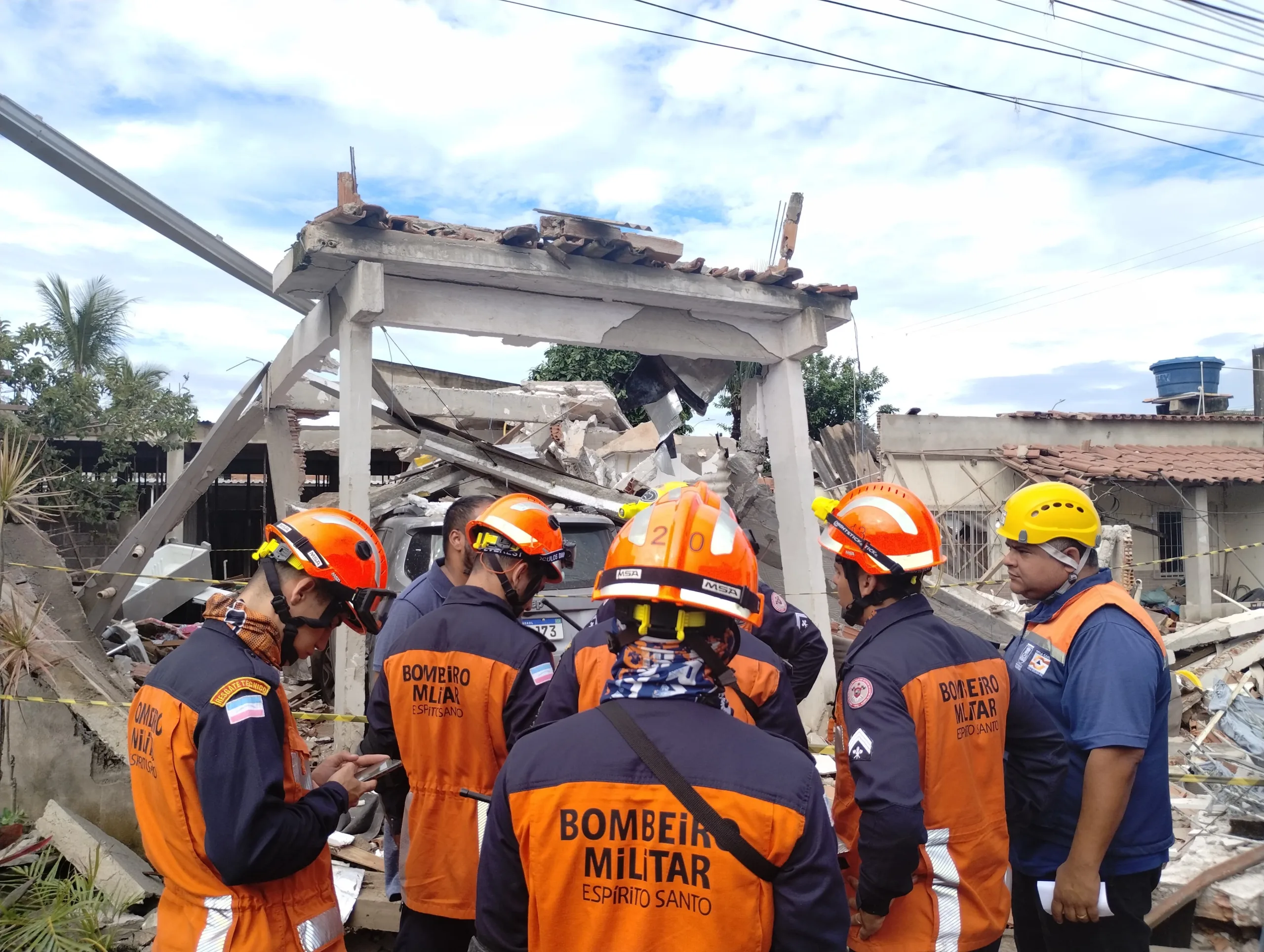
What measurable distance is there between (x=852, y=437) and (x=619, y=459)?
599cm

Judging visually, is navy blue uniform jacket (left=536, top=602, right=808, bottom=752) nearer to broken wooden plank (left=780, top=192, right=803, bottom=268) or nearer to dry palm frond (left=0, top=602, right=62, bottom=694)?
dry palm frond (left=0, top=602, right=62, bottom=694)

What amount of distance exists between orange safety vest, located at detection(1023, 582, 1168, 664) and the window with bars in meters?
15.3

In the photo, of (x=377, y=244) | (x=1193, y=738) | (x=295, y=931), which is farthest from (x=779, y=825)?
(x=1193, y=738)

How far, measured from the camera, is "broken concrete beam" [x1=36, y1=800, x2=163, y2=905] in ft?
12.9

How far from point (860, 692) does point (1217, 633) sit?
30.9ft

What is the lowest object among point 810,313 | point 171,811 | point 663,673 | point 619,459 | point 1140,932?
point 1140,932

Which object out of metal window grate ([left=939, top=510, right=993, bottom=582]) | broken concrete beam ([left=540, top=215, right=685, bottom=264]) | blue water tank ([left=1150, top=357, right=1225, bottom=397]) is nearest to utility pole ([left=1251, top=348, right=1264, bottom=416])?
blue water tank ([left=1150, top=357, right=1225, bottom=397])

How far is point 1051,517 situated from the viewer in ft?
9.69

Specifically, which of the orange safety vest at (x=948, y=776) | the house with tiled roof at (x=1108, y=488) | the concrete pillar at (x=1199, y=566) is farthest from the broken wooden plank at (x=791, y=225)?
the concrete pillar at (x=1199, y=566)

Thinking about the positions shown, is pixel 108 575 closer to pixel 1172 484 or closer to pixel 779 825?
pixel 779 825

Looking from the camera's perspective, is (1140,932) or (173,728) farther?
(1140,932)

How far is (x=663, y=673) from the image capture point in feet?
5.30

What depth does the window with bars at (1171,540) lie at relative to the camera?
16.0 metres

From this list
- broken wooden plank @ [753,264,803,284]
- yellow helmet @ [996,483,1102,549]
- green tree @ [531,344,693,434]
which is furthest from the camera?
green tree @ [531,344,693,434]
